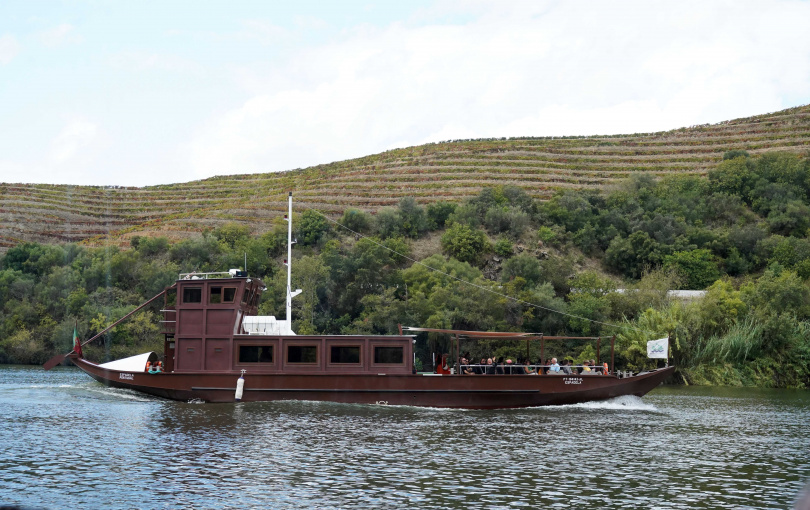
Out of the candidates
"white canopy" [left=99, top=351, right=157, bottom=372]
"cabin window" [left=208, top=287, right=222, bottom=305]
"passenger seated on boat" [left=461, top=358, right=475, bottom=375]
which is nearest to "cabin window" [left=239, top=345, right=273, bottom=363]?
"cabin window" [left=208, top=287, right=222, bottom=305]

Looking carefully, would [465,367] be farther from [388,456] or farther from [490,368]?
[388,456]

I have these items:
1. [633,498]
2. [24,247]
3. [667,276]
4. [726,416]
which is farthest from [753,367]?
[24,247]

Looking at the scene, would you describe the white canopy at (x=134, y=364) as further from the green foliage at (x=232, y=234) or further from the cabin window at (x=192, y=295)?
the green foliage at (x=232, y=234)

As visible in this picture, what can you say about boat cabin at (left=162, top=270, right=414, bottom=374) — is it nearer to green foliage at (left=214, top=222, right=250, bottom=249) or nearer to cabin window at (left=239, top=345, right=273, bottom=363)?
cabin window at (left=239, top=345, right=273, bottom=363)

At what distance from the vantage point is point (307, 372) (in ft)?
111

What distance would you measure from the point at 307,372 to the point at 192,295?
600 cm

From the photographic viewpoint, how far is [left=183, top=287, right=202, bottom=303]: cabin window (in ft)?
113

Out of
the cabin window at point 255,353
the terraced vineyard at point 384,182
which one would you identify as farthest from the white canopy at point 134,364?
the terraced vineyard at point 384,182

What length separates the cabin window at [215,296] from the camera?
113 ft

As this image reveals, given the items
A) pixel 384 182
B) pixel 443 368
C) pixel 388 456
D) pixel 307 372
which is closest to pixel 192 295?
pixel 307 372

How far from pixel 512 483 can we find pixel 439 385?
52.7 ft

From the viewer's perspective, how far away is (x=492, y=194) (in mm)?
83750

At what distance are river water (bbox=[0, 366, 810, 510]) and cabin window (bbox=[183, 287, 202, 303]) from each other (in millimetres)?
4435

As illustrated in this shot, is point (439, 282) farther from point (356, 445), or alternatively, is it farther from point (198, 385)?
point (356, 445)
